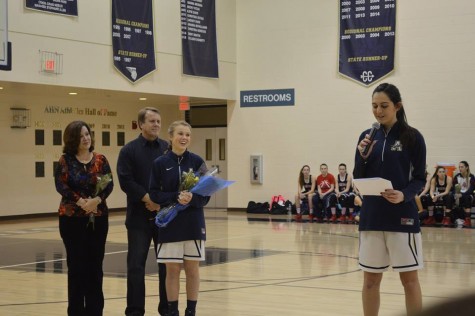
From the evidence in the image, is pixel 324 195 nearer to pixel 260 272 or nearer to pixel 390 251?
pixel 260 272

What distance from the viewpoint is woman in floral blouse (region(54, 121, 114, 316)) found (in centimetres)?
617

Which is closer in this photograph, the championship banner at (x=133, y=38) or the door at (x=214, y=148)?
the championship banner at (x=133, y=38)

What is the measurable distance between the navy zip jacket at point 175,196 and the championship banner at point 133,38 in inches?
509

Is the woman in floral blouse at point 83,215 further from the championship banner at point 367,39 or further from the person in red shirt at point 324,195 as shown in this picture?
the championship banner at point 367,39

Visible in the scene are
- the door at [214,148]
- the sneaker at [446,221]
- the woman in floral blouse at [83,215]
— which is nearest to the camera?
the woman in floral blouse at [83,215]

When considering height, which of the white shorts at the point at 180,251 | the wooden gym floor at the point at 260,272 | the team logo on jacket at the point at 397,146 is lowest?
the wooden gym floor at the point at 260,272

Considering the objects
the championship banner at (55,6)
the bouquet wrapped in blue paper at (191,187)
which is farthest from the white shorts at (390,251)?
the championship banner at (55,6)

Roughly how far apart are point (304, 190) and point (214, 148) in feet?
15.0

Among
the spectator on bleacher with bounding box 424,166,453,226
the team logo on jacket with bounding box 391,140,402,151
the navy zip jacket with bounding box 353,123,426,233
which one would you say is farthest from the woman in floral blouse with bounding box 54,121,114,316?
the spectator on bleacher with bounding box 424,166,453,226

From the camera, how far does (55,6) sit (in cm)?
1734

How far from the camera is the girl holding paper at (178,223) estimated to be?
6027 mm

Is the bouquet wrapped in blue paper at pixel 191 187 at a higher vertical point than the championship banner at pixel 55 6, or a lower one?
lower

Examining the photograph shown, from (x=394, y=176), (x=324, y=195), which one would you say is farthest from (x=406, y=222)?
(x=324, y=195)

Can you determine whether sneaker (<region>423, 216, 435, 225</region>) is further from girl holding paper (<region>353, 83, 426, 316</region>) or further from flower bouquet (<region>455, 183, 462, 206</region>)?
girl holding paper (<region>353, 83, 426, 316</region>)
